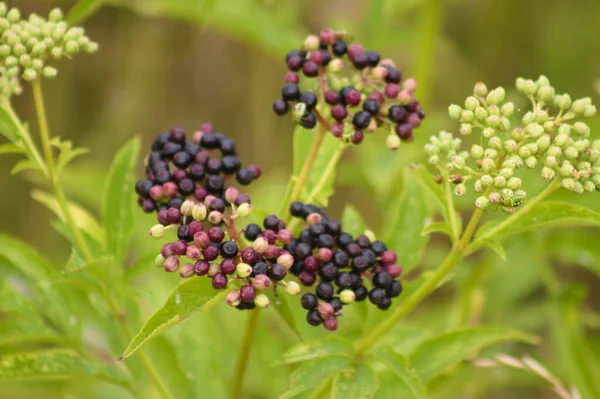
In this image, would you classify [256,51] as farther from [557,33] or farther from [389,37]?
[557,33]

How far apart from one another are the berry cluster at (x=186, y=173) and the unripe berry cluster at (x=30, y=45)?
0.53 metres

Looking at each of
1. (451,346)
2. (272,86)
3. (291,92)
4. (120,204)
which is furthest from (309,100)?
(272,86)

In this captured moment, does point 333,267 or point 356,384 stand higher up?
point 333,267

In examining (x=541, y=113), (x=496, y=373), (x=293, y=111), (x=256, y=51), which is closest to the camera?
(x=541, y=113)

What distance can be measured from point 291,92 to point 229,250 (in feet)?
2.32

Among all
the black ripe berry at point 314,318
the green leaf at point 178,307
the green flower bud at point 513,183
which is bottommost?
the black ripe berry at point 314,318

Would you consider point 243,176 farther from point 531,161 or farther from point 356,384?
point 531,161

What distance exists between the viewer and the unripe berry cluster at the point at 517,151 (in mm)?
2520

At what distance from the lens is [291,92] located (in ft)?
9.34

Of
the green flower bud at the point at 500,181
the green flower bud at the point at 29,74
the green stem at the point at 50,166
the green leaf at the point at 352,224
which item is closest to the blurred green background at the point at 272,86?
the green leaf at the point at 352,224

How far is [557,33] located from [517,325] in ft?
11.5

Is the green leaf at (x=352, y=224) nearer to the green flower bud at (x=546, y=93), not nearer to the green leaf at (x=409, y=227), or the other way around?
the green leaf at (x=409, y=227)

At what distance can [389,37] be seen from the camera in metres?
5.04

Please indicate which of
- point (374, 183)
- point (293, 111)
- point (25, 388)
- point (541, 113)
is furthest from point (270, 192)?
point (541, 113)
